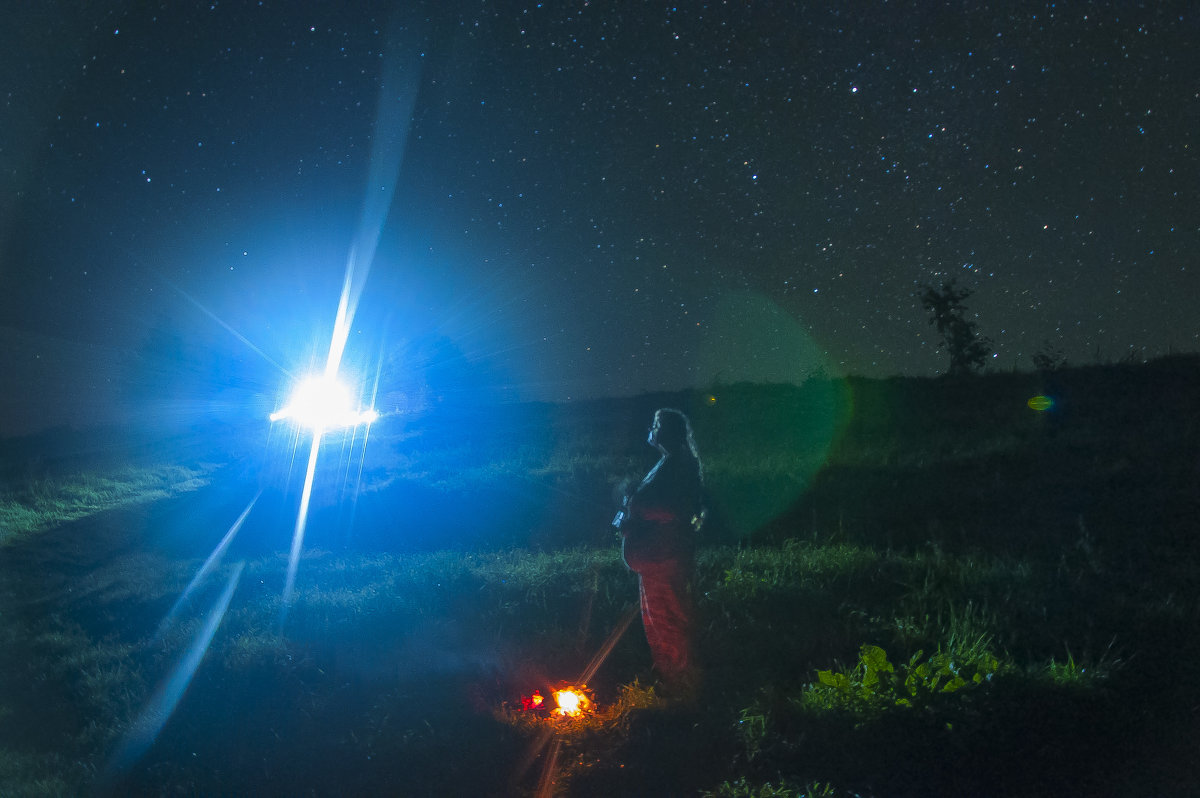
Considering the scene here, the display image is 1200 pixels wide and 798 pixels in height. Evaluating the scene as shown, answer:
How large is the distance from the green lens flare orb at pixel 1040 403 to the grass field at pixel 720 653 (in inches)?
98.7

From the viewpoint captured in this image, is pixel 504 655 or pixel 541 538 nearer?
pixel 504 655

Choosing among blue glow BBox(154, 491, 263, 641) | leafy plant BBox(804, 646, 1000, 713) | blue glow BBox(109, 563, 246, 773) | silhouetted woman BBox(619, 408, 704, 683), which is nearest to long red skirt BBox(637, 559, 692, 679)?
silhouetted woman BBox(619, 408, 704, 683)

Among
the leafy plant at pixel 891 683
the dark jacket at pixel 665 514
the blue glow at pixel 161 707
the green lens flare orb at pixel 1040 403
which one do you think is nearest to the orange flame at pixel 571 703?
the dark jacket at pixel 665 514

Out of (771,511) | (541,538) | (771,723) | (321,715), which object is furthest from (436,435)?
(771,723)

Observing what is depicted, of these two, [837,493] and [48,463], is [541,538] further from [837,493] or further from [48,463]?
[48,463]

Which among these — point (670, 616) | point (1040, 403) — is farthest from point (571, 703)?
point (1040, 403)

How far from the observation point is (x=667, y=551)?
16.9 ft

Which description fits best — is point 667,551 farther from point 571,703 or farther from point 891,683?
point 891,683

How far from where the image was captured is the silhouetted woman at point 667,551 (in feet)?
17.0

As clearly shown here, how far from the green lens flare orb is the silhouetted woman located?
14.9 metres

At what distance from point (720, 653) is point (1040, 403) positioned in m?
15.0

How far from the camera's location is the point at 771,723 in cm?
446

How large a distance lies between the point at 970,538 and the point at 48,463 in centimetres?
2568

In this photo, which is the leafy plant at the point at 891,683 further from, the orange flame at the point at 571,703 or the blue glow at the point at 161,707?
the blue glow at the point at 161,707
